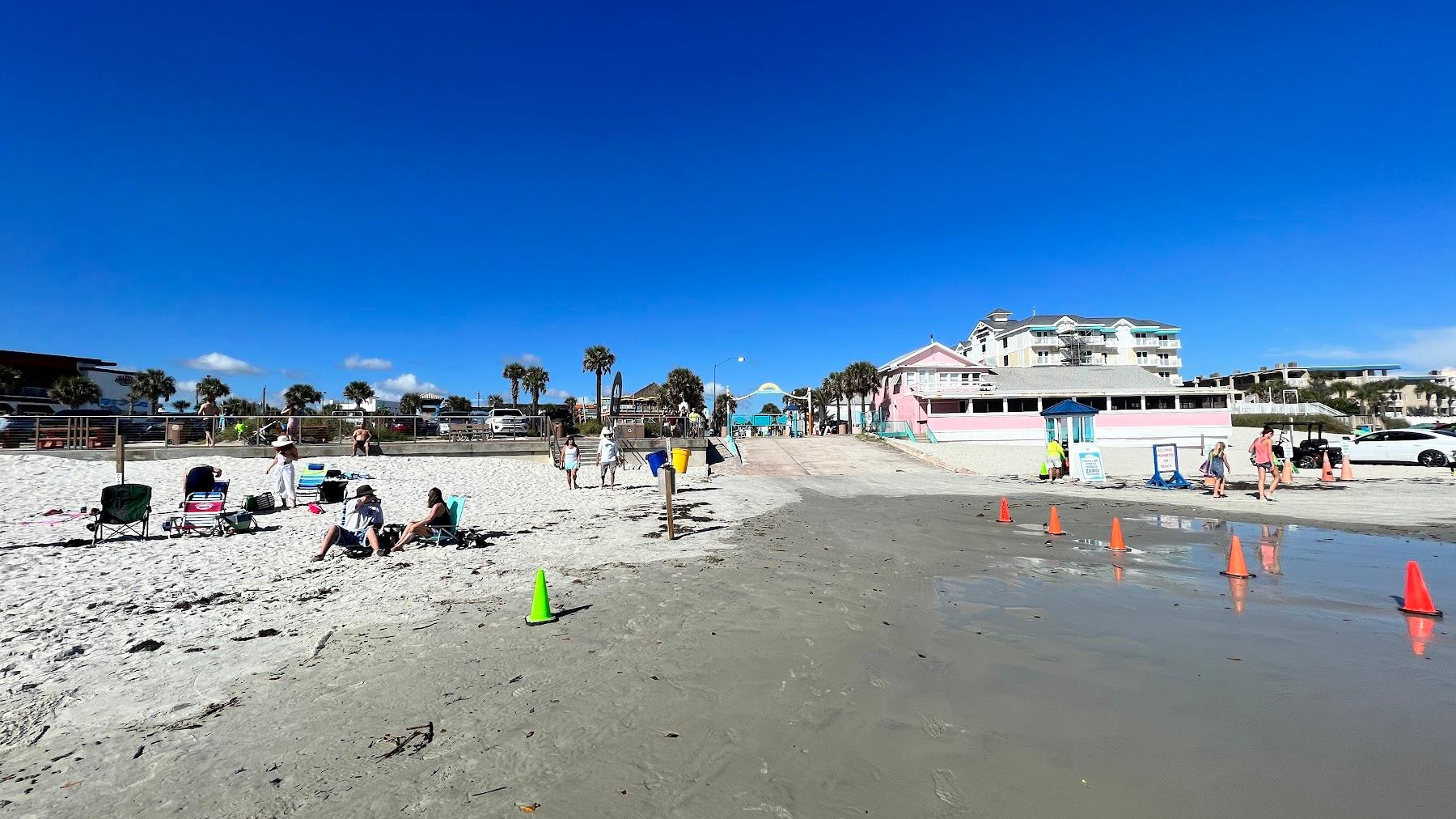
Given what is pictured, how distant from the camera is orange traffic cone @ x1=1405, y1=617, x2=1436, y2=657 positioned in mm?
5395

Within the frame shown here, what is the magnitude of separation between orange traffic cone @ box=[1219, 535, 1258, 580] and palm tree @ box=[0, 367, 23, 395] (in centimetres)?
5845

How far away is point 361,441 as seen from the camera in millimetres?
22578

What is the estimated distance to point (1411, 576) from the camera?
6.45 m

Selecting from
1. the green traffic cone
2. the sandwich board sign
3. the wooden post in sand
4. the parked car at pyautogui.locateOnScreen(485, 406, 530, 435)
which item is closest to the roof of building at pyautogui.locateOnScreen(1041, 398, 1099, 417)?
the sandwich board sign

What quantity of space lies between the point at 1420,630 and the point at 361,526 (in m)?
12.8

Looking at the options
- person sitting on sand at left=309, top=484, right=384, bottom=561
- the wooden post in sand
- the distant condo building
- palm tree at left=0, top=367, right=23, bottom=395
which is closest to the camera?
person sitting on sand at left=309, top=484, right=384, bottom=561

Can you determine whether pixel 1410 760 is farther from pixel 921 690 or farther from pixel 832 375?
pixel 832 375

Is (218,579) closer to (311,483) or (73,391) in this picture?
(311,483)

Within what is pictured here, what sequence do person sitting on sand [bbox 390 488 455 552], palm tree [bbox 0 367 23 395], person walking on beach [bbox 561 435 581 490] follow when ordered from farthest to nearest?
1. palm tree [bbox 0 367 23 395]
2. person walking on beach [bbox 561 435 581 490]
3. person sitting on sand [bbox 390 488 455 552]

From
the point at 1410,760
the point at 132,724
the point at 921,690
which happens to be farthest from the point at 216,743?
the point at 1410,760

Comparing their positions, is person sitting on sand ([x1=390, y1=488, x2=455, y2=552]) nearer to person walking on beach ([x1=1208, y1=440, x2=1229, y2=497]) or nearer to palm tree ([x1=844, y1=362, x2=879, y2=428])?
person walking on beach ([x1=1208, y1=440, x2=1229, y2=497])

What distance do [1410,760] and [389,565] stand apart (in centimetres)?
1028

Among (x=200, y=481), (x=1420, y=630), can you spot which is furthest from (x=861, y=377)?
(x=1420, y=630)

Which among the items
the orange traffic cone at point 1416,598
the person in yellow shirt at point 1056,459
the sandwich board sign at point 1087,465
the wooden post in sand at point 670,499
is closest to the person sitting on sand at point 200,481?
the wooden post in sand at point 670,499
